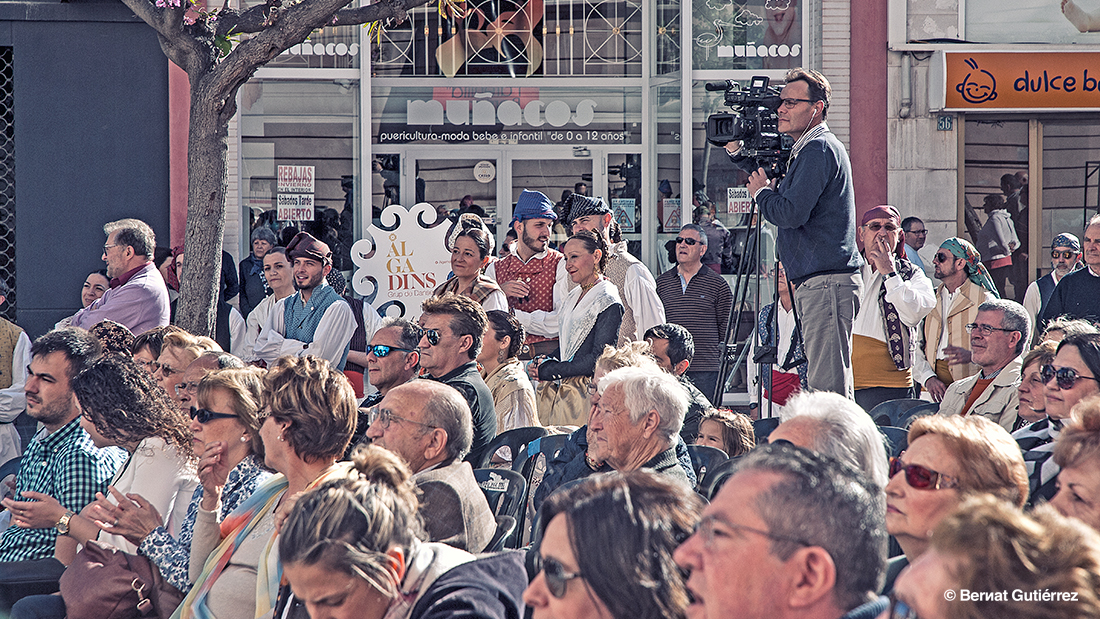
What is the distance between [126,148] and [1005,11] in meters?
8.56

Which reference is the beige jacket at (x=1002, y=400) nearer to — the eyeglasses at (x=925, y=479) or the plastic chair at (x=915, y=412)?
the plastic chair at (x=915, y=412)

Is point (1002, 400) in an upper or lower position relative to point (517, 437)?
upper

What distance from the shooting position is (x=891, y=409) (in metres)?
5.88

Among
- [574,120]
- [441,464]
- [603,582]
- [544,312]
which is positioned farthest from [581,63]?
[603,582]

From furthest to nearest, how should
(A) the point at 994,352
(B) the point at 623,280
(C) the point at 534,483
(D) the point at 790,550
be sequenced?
(B) the point at 623,280, (A) the point at 994,352, (C) the point at 534,483, (D) the point at 790,550

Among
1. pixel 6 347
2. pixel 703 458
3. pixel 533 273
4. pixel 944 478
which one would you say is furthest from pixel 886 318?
pixel 6 347

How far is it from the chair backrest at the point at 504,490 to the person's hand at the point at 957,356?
11.0 feet

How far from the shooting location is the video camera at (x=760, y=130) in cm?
580

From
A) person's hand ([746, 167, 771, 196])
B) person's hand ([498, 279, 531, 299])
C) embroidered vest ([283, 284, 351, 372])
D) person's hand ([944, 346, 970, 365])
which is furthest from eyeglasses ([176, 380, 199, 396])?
person's hand ([944, 346, 970, 365])

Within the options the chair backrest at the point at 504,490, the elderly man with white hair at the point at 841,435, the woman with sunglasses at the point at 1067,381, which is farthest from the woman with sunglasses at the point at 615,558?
the woman with sunglasses at the point at 1067,381

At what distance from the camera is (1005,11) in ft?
37.2

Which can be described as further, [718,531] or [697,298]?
[697,298]

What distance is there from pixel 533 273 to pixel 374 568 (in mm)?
4980

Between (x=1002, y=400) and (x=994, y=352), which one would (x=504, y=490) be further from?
(x=994, y=352)
